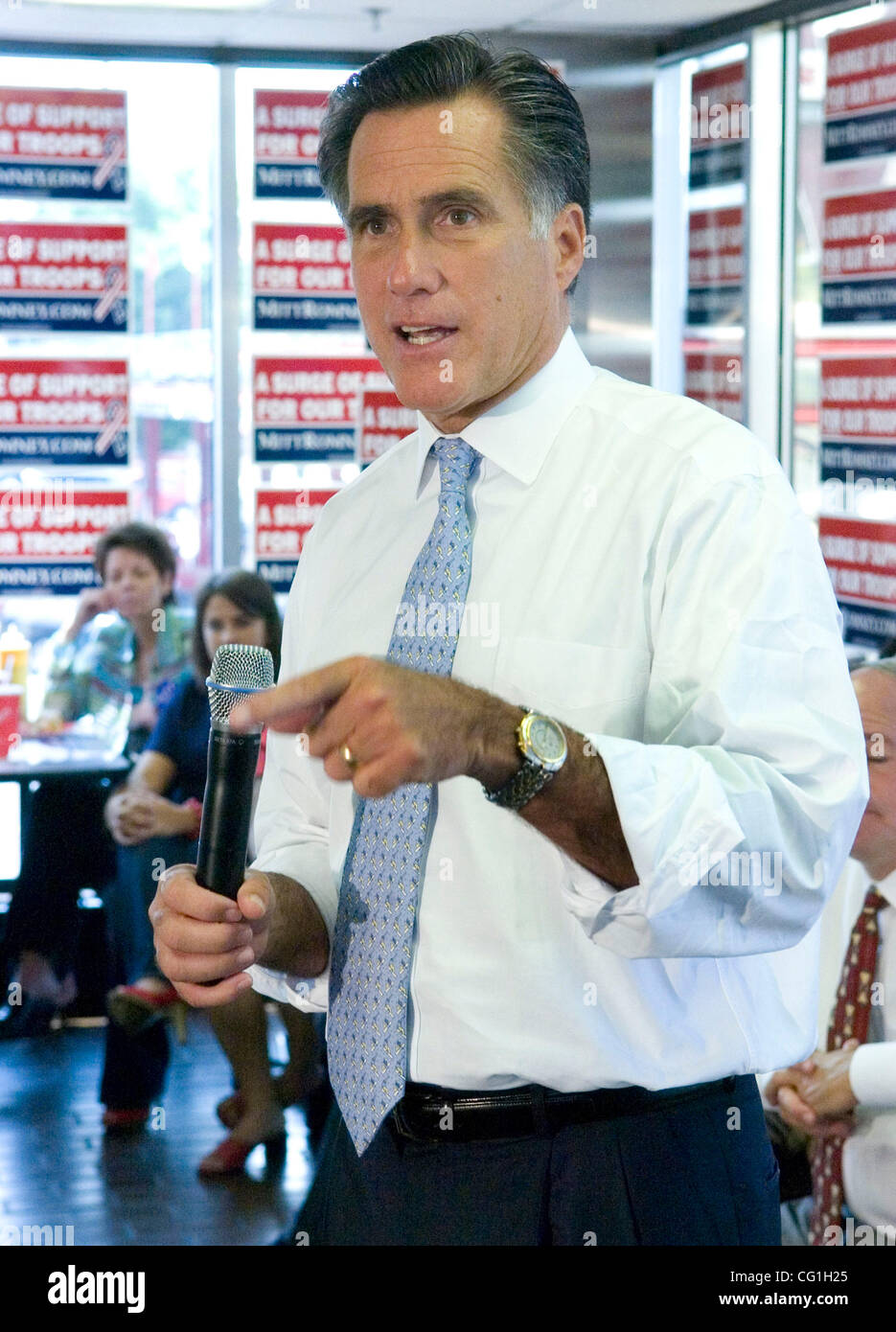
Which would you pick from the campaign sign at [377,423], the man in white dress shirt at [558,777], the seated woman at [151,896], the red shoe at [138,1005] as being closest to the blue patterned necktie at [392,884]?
the man in white dress shirt at [558,777]

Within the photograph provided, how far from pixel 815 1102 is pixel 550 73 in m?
1.39

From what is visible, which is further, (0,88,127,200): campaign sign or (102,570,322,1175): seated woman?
(0,88,127,200): campaign sign

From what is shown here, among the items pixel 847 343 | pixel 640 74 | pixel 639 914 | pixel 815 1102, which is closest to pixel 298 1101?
pixel 815 1102

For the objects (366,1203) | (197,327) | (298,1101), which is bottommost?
(298,1101)

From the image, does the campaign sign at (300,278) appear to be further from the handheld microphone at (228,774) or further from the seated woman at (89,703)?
the handheld microphone at (228,774)

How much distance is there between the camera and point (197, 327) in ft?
19.4

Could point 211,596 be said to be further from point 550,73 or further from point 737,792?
point 737,792

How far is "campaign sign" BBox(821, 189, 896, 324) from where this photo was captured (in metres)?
4.53

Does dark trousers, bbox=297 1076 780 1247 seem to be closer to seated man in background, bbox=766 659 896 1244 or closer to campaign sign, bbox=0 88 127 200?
seated man in background, bbox=766 659 896 1244

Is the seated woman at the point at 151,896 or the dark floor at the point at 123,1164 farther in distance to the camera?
the seated woman at the point at 151,896

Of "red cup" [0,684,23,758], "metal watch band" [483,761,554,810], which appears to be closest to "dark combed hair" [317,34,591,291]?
"metal watch band" [483,761,554,810]

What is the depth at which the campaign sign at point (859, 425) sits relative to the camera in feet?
15.1

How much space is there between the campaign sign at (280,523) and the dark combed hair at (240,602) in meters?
1.59

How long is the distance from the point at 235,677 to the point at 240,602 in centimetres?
313
